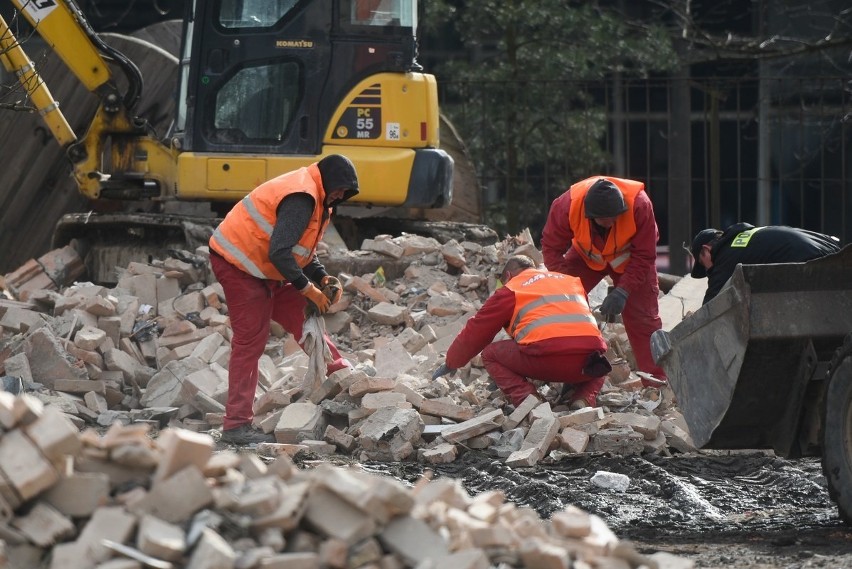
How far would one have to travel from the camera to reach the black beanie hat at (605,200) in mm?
8305

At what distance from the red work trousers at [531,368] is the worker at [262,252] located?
108 centimetres

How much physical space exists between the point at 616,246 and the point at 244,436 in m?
2.67

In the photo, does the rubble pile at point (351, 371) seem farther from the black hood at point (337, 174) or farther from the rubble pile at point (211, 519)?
the rubble pile at point (211, 519)

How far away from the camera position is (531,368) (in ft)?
26.1

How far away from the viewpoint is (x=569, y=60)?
14297 millimetres

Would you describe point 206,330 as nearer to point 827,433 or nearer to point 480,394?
point 480,394

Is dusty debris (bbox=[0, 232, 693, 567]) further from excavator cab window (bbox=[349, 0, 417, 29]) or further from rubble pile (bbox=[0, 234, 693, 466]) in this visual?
excavator cab window (bbox=[349, 0, 417, 29])

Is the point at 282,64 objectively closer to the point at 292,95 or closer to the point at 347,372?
the point at 292,95

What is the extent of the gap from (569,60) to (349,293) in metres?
5.22

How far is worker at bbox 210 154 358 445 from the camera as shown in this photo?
7453mm

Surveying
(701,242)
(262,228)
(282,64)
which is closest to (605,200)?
(701,242)

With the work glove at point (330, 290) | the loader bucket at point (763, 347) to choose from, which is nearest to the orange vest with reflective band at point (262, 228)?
the work glove at point (330, 290)

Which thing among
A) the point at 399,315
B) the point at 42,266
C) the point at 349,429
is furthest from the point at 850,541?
the point at 42,266

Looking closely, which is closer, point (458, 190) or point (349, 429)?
point (349, 429)
